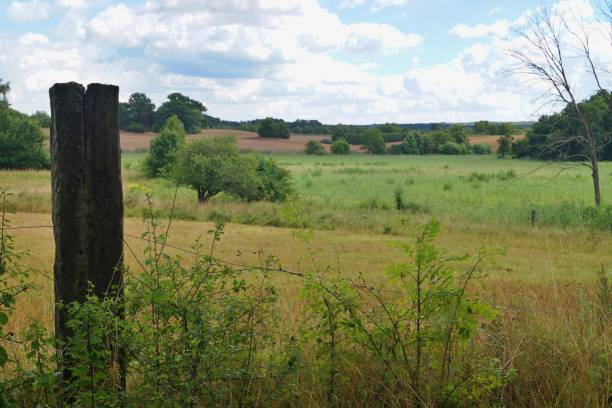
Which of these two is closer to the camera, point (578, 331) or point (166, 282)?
point (166, 282)

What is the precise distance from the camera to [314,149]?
12206cm

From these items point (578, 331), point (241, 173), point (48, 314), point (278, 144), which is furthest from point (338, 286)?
point (278, 144)

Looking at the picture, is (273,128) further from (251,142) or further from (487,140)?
(487,140)

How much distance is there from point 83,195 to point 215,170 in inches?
1160

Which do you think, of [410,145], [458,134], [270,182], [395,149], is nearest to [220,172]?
[270,182]

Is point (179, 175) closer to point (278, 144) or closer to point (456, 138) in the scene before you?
point (278, 144)

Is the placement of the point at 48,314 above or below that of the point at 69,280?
below

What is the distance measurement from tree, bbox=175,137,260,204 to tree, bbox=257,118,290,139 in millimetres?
83363

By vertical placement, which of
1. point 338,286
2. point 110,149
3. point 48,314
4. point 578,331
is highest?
point 110,149

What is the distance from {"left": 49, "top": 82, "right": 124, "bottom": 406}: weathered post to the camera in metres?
3.74

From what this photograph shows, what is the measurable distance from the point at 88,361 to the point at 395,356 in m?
1.82

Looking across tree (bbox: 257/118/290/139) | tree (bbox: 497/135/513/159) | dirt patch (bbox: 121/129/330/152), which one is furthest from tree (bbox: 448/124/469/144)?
tree (bbox: 257/118/290/139)

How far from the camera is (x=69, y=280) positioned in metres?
3.75

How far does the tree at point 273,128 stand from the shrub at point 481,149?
148ft
